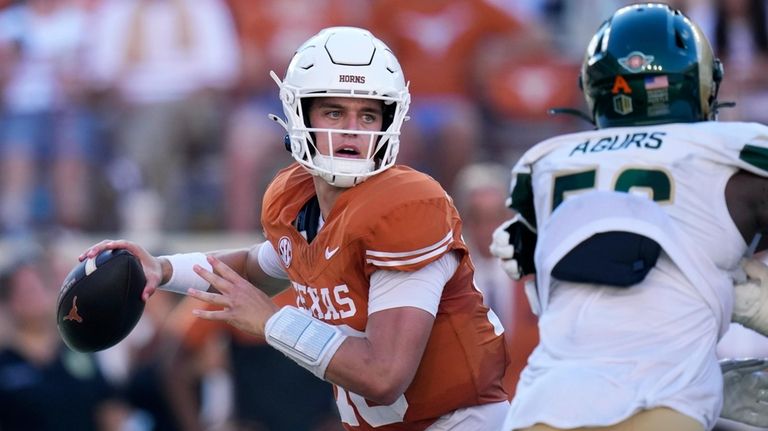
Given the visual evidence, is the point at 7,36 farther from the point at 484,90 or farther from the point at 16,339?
the point at 484,90

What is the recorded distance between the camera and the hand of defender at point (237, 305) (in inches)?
112

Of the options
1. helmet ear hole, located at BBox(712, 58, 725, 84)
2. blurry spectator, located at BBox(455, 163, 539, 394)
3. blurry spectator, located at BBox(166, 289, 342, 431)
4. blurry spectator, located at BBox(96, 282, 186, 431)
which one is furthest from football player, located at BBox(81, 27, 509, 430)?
blurry spectator, located at BBox(96, 282, 186, 431)

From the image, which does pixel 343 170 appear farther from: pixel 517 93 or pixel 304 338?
pixel 517 93

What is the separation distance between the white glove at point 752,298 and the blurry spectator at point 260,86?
13.5 feet

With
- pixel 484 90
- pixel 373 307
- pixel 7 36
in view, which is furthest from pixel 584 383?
pixel 7 36

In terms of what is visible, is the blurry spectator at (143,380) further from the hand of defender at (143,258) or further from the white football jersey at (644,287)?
the white football jersey at (644,287)

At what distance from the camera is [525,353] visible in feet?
20.2

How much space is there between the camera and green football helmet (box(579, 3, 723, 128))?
275 cm

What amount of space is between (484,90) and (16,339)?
2.82 meters

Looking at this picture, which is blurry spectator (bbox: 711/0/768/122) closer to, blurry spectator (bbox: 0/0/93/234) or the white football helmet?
blurry spectator (bbox: 0/0/93/234)

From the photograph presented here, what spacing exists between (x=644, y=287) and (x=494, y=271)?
3.64 metres

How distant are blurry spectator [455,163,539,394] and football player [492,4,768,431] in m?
3.40

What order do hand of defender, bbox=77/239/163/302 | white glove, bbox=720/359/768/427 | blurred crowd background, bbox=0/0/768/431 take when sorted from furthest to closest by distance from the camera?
blurred crowd background, bbox=0/0/768/431, hand of defender, bbox=77/239/163/302, white glove, bbox=720/359/768/427

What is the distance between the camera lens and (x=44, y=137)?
22.0ft
